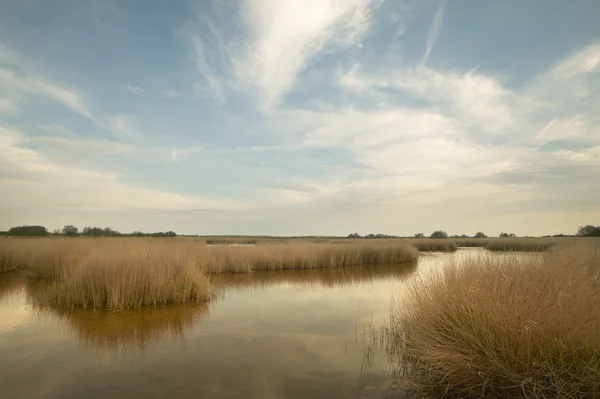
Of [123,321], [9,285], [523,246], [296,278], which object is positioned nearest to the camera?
[123,321]

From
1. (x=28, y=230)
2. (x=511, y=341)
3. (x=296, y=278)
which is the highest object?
(x=28, y=230)

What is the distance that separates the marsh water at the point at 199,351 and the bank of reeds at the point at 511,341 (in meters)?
0.65

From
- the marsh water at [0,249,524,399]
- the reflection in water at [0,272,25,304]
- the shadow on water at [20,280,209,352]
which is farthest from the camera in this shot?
the reflection in water at [0,272,25,304]

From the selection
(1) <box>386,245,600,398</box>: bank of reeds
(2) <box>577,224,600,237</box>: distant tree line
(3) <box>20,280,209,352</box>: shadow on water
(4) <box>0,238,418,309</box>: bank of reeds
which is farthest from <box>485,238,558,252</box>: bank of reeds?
(3) <box>20,280,209,352</box>: shadow on water

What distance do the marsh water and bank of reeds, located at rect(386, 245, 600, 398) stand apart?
65 centimetres

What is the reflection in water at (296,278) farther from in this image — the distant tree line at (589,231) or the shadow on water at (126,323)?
the distant tree line at (589,231)

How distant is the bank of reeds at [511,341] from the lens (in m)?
3.41

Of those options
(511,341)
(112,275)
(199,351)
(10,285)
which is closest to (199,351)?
(199,351)

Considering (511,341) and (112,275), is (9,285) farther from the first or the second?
(511,341)

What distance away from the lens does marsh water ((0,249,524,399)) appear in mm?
4148

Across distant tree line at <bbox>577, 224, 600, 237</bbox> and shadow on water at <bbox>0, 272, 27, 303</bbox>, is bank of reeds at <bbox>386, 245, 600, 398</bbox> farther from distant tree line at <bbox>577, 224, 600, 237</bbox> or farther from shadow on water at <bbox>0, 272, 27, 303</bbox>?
distant tree line at <bbox>577, 224, 600, 237</bbox>

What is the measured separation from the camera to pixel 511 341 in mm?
3732

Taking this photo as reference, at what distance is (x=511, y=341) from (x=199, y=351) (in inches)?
165

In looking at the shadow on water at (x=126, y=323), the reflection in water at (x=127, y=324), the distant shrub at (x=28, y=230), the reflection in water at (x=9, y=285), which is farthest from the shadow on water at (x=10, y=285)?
the distant shrub at (x=28, y=230)
